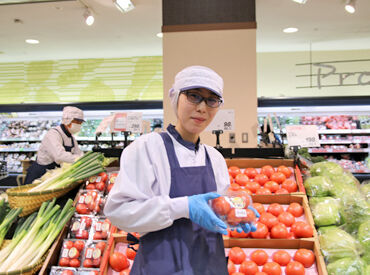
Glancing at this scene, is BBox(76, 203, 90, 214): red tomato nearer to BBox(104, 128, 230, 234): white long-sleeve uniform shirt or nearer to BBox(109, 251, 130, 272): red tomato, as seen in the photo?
BBox(109, 251, 130, 272): red tomato

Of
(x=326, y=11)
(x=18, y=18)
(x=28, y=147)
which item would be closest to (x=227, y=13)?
(x=326, y=11)

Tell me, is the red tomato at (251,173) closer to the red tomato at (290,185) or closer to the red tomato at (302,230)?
the red tomato at (290,185)

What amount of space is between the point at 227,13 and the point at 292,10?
1.38 meters

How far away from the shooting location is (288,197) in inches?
94.2

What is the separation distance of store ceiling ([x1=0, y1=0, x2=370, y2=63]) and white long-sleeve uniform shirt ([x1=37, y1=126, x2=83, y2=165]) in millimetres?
2208

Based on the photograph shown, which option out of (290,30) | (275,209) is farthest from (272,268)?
(290,30)

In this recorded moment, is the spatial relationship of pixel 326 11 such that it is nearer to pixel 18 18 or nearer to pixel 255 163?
pixel 255 163

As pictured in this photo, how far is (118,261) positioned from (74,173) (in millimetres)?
862

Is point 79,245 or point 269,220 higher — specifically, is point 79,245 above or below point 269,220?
below

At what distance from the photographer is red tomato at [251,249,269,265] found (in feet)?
6.34

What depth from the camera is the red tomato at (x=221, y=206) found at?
1.19 m

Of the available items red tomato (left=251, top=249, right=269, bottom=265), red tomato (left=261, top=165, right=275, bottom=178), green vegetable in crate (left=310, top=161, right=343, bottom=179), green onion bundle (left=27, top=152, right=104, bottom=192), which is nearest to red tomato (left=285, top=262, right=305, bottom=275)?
red tomato (left=251, top=249, right=269, bottom=265)

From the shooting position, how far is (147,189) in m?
1.20

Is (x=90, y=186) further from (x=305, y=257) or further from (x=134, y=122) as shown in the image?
(x=305, y=257)
